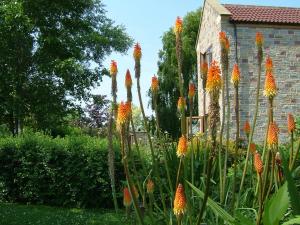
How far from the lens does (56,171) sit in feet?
37.2

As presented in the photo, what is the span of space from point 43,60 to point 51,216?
11908 millimetres

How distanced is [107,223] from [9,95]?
12782 mm

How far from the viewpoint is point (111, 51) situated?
2409 centimetres

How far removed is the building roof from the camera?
1644 centimetres

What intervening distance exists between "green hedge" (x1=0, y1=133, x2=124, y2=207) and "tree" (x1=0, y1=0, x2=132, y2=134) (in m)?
7.88

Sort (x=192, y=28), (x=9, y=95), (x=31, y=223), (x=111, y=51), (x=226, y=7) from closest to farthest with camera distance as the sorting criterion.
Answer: (x=31, y=223) → (x=226, y=7) → (x=9, y=95) → (x=111, y=51) → (x=192, y=28)

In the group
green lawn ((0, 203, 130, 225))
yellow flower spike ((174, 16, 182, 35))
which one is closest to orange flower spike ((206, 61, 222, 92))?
yellow flower spike ((174, 16, 182, 35))

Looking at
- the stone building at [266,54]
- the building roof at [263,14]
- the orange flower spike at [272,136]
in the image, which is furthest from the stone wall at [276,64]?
the orange flower spike at [272,136]

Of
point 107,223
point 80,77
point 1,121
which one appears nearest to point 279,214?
point 107,223

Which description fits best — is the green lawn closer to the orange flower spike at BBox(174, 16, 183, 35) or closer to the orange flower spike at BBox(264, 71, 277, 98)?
the orange flower spike at BBox(174, 16, 183, 35)

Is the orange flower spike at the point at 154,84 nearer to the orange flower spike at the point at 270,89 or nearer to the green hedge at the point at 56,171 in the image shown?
the orange flower spike at the point at 270,89

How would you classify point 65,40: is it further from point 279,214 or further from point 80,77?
point 279,214

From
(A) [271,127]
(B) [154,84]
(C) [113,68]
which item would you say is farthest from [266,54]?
(A) [271,127]

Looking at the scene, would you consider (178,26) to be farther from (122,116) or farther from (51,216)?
(51,216)
